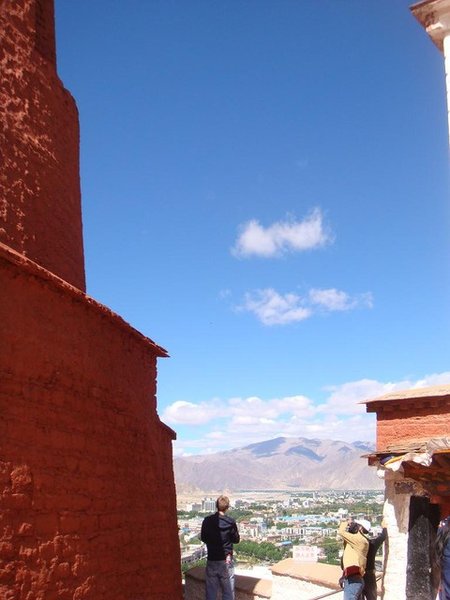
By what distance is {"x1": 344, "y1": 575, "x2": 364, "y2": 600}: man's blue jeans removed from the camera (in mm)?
6660

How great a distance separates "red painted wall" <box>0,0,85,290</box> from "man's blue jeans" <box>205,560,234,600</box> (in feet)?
12.7

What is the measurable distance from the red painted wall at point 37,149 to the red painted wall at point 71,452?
3.59 ft

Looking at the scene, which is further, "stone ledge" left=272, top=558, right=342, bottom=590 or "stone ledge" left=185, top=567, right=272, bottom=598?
"stone ledge" left=185, top=567, right=272, bottom=598

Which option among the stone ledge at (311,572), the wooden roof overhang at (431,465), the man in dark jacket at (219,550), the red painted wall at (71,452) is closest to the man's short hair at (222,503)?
the man in dark jacket at (219,550)

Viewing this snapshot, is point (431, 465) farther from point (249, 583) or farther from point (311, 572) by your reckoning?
point (249, 583)

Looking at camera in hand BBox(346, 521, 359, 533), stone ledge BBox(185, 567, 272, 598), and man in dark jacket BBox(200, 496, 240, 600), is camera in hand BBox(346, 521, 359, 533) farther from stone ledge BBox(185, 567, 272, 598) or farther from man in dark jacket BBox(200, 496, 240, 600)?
stone ledge BBox(185, 567, 272, 598)

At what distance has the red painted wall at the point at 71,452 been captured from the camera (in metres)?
4.62

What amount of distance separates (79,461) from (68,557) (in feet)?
2.66

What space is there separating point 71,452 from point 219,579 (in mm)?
3239

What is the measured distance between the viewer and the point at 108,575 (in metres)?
5.60

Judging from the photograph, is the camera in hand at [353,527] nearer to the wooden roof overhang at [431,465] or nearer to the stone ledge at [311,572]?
the wooden roof overhang at [431,465]

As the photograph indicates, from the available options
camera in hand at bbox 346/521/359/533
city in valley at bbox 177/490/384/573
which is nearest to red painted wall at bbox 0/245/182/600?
camera in hand at bbox 346/521/359/533

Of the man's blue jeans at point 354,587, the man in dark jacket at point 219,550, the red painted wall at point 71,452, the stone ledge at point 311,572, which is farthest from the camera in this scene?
the stone ledge at point 311,572

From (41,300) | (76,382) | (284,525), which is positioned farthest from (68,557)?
(284,525)
